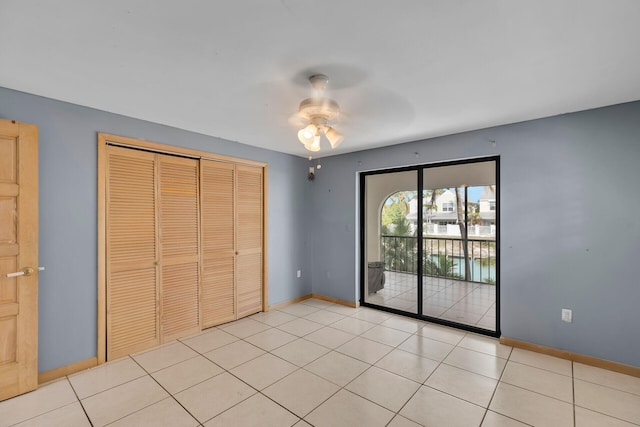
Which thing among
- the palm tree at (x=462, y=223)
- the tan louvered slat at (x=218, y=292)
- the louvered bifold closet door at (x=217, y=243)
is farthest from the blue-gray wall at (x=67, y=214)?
the palm tree at (x=462, y=223)

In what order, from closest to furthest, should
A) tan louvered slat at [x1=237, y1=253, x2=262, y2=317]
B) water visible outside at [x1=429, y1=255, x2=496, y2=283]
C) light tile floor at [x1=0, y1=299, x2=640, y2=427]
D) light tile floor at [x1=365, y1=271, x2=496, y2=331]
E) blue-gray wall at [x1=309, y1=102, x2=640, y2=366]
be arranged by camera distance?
light tile floor at [x1=0, y1=299, x2=640, y2=427]
blue-gray wall at [x1=309, y1=102, x2=640, y2=366]
light tile floor at [x1=365, y1=271, x2=496, y2=331]
tan louvered slat at [x1=237, y1=253, x2=262, y2=317]
water visible outside at [x1=429, y1=255, x2=496, y2=283]

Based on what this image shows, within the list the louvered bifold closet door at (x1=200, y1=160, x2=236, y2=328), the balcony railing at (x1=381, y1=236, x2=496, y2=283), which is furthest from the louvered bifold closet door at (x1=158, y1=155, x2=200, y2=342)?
the balcony railing at (x1=381, y1=236, x2=496, y2=283)

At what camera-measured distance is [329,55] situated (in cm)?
181

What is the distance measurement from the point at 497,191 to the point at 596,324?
1.55 m

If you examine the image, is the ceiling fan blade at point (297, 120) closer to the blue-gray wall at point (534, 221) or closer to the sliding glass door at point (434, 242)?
the blue-gray wall at point (534, 221)

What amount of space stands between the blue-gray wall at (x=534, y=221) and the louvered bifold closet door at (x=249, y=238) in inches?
33.4

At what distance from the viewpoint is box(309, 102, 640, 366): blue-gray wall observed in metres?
2.60

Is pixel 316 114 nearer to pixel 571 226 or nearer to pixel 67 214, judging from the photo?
pixel 67 214

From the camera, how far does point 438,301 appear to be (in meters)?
4.33

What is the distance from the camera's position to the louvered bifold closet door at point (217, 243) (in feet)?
11.8

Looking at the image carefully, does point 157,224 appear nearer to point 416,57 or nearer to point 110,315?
point 110,315

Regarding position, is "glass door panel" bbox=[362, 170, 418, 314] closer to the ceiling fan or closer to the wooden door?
the ceiling fan

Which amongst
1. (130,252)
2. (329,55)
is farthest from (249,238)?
(329,55)

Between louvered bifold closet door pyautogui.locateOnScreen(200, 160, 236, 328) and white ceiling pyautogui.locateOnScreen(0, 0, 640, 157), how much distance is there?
100 centimetres
